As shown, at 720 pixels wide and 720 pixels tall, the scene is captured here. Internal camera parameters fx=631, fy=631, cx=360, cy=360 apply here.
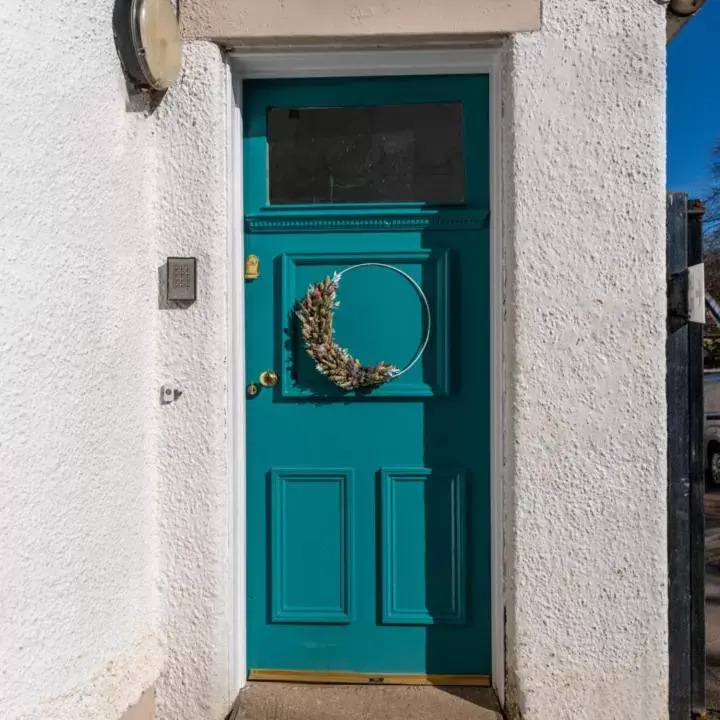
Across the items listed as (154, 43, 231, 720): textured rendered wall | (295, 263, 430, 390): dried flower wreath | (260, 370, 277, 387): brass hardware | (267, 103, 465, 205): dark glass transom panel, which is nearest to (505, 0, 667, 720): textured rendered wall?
(267, 103, 465, 205): dark glass transom panel

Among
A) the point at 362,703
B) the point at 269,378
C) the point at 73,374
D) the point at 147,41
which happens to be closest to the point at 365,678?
the point at 362,703

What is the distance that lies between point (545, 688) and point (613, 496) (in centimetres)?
79

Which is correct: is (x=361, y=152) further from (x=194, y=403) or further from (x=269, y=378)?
(x=194, y=403)

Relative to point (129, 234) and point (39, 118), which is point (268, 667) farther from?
point (39, 118)

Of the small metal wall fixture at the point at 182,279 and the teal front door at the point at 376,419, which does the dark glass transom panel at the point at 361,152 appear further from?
the small metal wall fixture at the point at 182,279

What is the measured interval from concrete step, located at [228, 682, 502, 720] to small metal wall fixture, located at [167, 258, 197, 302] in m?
1.64

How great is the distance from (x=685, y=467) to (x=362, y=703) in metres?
1.61

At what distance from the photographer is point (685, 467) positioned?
2547 mm

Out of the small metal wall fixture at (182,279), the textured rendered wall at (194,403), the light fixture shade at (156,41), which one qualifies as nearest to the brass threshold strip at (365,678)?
the textured rendered wall at (194,403)

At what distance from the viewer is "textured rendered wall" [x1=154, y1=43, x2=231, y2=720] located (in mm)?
2492

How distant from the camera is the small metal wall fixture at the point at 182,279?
8.14ft

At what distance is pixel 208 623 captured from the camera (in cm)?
249

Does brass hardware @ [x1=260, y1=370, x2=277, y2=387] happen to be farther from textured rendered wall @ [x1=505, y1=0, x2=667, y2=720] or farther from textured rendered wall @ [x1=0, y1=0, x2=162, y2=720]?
textured rendered wall @ [x1=505, y1=0, x2=667, y2=720]

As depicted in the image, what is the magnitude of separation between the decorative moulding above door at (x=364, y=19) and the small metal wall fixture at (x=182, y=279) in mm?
893
